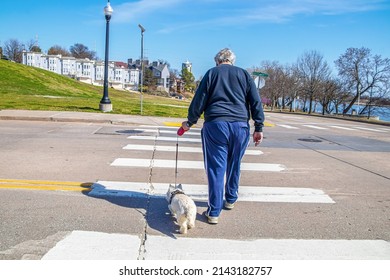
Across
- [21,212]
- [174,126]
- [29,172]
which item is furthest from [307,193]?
[174,126]

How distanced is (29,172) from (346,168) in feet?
20.3

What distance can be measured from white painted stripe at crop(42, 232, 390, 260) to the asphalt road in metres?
0.05

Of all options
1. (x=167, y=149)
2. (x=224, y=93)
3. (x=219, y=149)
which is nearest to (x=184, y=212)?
(x=219, y=149)

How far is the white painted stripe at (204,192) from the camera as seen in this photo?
450 cm

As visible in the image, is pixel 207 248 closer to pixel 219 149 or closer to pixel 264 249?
pixel 264 249

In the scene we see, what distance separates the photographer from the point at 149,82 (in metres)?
101

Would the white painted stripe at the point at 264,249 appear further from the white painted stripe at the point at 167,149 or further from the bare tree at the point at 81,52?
the bare tree at the point at 81,52

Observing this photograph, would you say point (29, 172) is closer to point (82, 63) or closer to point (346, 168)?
point (346, 168)

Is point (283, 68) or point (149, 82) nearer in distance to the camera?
point (283, 68)

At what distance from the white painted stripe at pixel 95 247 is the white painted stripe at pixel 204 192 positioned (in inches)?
50.0

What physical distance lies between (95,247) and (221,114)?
1.89 meters

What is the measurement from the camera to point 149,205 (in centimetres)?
410

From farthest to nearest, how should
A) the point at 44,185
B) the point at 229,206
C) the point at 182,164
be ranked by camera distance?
the point at 182,164 → the point at 44,185 → the point at 229,206

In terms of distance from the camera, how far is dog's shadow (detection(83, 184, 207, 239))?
137 inches
